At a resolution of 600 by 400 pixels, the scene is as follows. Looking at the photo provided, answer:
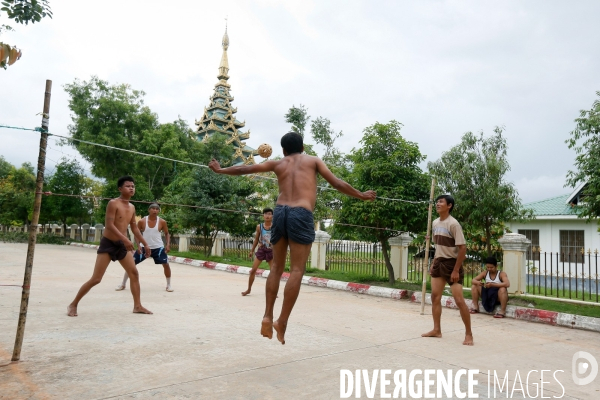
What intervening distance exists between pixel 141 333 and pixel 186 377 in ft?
5.42

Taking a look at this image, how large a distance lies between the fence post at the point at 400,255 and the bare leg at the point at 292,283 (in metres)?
8.30

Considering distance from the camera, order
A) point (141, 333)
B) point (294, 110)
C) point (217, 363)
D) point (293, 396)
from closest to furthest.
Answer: point (293, 396) < point (217, 363) < point (141, 333) < point (294, 110)

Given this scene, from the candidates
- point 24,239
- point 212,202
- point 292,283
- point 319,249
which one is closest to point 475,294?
point 292,283

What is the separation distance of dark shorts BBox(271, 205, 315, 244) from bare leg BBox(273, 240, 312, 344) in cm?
7

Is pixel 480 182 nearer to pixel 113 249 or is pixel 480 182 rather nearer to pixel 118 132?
pixel 113 249

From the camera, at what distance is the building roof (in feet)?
59.7

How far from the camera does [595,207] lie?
7.15 m

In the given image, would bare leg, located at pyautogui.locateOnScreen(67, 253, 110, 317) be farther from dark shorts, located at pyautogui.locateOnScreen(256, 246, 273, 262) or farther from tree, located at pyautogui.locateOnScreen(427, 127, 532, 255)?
tree, located at pyautogui.locateOnScreen(427, 127, 532, 255)

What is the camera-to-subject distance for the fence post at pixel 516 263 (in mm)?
9508

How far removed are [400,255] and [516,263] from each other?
302 cm

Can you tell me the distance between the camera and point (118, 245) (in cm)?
597

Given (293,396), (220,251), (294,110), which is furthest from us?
(294,110)

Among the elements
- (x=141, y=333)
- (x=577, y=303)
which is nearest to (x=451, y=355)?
(x=141, y=333)

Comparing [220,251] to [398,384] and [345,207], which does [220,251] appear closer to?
[345,207]
